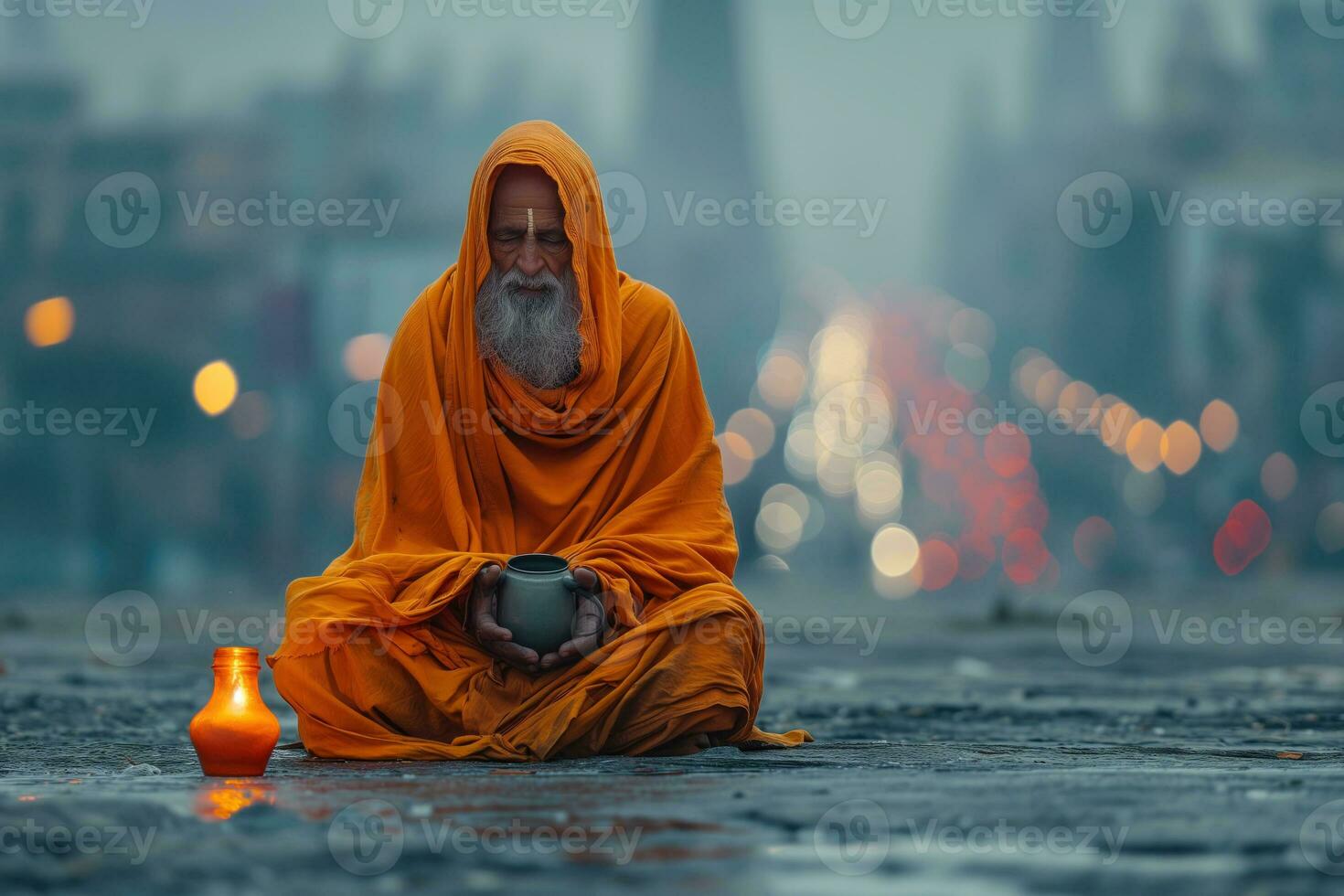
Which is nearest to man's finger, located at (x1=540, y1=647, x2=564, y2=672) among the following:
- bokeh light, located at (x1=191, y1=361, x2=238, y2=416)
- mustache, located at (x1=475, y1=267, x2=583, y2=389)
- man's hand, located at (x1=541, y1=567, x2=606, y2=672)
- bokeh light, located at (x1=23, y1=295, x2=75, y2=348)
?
man's hand, located at (x1=541, y1=567, x2=606, y2=672)

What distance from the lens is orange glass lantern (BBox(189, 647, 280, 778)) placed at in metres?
5.66

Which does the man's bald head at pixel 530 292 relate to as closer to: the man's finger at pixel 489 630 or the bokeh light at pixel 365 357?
the man's finger at pixel 489 630

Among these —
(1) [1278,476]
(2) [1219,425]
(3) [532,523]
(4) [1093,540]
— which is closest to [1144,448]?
(2) [1219,425]

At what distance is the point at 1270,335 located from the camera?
69688 mm

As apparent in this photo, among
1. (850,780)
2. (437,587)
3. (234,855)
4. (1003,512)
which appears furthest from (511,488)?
(1003,512)

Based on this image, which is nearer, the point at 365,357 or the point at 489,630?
the point at 489,630

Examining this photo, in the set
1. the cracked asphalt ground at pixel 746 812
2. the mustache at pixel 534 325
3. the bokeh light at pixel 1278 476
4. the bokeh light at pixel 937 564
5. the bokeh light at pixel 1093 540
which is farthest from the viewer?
the bokeh light at pixel 937 564

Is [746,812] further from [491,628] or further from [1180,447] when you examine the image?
[1180,447]

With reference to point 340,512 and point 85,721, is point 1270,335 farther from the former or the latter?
point 85,721

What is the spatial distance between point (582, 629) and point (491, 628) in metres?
0.28

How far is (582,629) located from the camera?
6.34m

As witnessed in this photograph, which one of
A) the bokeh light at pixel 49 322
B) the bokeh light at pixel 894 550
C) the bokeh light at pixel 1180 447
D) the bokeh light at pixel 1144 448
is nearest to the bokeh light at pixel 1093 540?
the bokeh light at pixel 1180 447

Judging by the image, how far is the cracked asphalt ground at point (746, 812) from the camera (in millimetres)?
3797

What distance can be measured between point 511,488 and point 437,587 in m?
0.71
